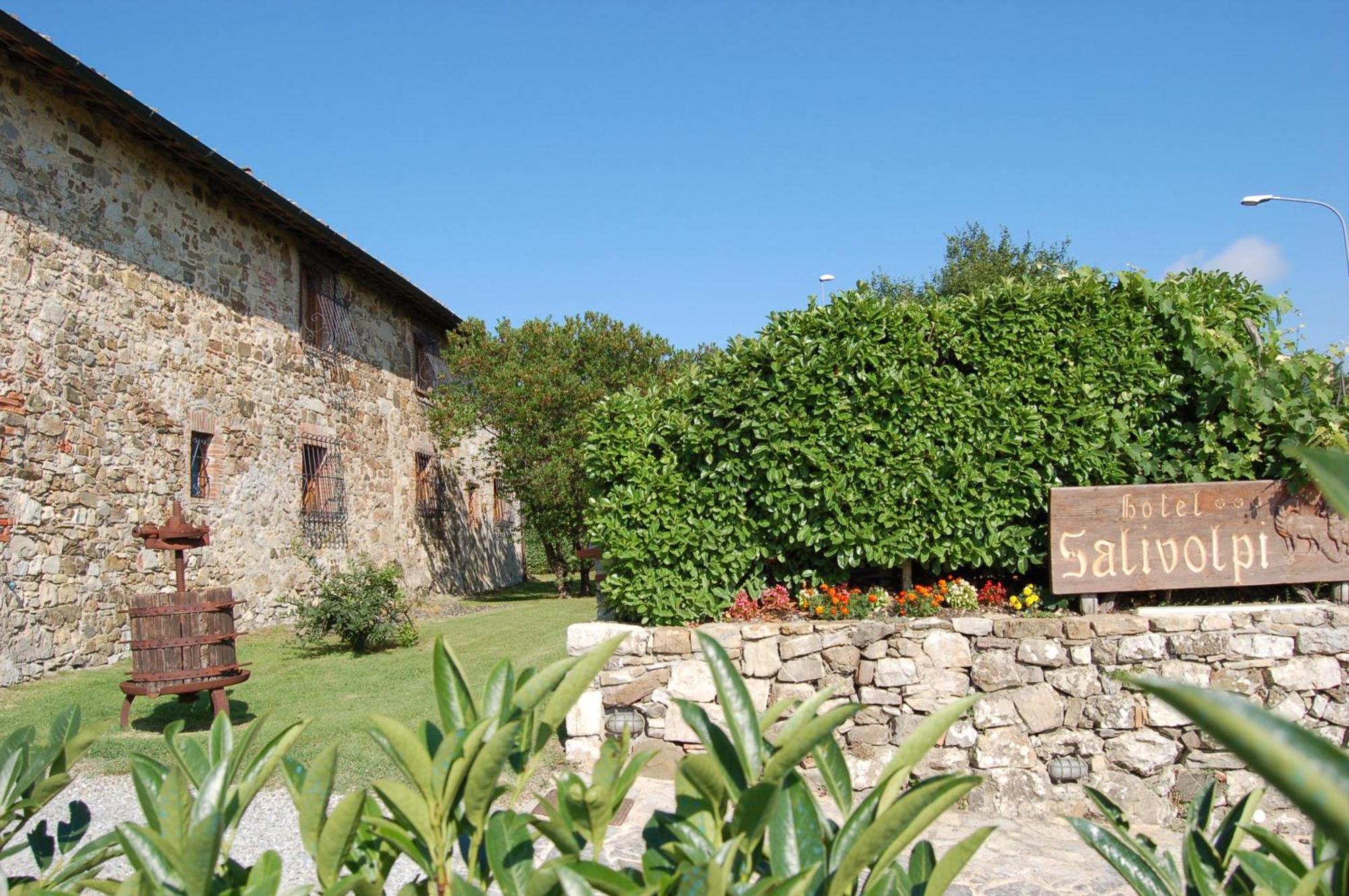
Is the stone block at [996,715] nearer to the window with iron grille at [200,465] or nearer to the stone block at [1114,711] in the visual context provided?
the stone block at [1114,711]

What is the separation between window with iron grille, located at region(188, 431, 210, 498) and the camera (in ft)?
35.6

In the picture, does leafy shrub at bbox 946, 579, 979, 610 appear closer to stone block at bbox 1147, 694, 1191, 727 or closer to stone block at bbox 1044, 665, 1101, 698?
stone block at bbox 1044, 665, 1101, 698

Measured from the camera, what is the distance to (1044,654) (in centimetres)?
555

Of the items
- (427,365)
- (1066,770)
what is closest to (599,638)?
(1066,770)

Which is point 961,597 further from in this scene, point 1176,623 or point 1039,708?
point 1176,623

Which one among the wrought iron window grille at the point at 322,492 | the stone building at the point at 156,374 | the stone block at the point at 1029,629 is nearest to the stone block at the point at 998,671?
the stone block at the point at 1029,629

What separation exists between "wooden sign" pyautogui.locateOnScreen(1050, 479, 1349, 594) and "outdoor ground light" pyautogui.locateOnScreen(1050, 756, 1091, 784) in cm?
97

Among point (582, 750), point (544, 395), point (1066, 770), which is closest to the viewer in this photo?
point (1066, 770)

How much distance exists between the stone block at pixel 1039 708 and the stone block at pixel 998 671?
0.29 ft

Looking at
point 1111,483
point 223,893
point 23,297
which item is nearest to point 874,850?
point 223,893

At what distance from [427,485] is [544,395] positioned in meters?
3.16

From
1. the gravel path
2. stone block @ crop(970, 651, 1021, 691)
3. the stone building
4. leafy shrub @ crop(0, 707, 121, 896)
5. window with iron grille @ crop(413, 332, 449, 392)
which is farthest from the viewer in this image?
window with iron grille @ crop(413, 332, 449, 392)

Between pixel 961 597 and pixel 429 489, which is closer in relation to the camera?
pixel 961 597

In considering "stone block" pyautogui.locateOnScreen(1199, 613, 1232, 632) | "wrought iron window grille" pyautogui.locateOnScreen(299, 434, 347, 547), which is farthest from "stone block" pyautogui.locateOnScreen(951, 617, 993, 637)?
"wrought iron window grille" pyautogui.locateOnScreen(299, 434, 347, 547)
